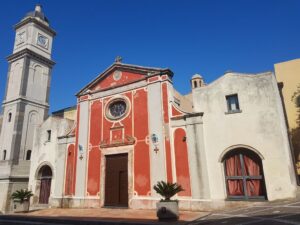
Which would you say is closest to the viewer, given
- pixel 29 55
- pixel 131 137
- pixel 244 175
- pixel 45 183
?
pixel 244 175

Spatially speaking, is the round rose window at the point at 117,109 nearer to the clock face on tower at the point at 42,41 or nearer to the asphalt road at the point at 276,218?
the asphalt road at the point at 276,218

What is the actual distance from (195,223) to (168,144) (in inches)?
233

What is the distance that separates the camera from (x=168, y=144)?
14.5m

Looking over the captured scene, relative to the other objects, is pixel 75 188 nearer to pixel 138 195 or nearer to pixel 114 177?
pixel 114 177

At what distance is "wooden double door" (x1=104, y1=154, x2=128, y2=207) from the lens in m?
15.4

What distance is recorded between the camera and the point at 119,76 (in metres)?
18.0

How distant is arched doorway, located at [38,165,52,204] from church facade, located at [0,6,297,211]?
8cm

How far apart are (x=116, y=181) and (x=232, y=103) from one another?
8592 mm

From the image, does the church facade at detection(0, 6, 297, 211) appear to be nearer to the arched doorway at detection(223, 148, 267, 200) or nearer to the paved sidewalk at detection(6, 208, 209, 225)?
the arched doorway at detection(223, 148, 267, 200)

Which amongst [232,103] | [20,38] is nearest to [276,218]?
[232,103]

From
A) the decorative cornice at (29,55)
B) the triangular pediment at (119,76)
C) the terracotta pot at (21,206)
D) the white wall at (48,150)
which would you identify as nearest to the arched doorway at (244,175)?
the triangular pediment at (119,76)

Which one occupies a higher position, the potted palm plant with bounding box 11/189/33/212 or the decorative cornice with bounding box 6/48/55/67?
the decorative cornice with bounding box 6/48/55/67

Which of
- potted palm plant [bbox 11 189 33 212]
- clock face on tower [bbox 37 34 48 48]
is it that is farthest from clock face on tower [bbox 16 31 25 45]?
potted palm plant [bbox 11 189 33 212]

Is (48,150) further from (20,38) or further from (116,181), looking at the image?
(20,38)
